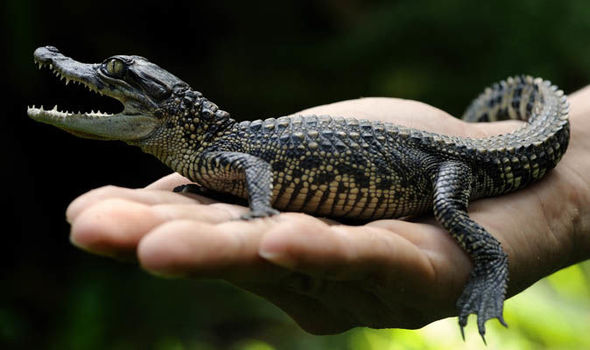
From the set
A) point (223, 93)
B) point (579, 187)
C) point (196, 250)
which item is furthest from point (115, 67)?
point (223, 93)

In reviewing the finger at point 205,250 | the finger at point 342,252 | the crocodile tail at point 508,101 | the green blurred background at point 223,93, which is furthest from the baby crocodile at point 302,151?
the green blurred background at point 223,93

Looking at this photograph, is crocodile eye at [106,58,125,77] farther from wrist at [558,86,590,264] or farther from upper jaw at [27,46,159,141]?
wrist at [558,86,590,264]

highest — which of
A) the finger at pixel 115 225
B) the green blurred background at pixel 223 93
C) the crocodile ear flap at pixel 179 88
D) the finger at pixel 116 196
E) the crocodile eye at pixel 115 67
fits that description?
the crocodile eye at pixel 115 67

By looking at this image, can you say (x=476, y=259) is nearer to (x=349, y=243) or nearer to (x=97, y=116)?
(x=349, y=243)

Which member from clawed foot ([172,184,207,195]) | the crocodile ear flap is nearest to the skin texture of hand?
clawed foot ([172,184,207,195])

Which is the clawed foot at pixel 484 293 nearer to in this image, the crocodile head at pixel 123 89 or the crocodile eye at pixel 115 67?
the crocodile head at pixel 123 89

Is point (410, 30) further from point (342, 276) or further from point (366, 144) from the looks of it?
point (342, 276)

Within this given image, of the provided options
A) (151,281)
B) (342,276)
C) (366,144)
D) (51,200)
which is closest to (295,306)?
(342,276)
